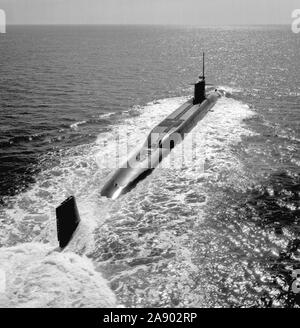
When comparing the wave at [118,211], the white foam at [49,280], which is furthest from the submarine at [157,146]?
the white foam at [49,280]

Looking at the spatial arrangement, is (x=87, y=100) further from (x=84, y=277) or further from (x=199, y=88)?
(x=84, y=277)

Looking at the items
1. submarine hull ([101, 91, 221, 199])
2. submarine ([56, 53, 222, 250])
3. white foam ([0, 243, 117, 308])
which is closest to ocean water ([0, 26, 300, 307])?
white foam ([0, 243, 117, 308])

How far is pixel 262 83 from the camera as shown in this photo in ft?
225

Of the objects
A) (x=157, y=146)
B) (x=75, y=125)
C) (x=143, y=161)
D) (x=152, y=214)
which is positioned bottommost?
(x=152, y=214)

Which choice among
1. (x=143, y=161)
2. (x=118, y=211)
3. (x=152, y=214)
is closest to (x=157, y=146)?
(x=143, y=161)

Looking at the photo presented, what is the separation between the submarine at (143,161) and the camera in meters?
19.2

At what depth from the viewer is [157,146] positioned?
3198cm

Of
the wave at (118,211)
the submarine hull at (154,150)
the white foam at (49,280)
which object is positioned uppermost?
the submarine hull at (154,150)

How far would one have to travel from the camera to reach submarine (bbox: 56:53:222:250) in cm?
1916

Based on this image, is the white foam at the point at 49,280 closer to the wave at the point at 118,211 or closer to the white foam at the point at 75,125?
the wave at the point at 118,211

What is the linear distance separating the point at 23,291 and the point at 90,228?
5668 mm

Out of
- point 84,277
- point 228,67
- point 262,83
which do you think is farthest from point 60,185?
point 228,67

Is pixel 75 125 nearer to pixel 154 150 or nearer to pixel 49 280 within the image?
pixel 154 150

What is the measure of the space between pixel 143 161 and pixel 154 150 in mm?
2646
